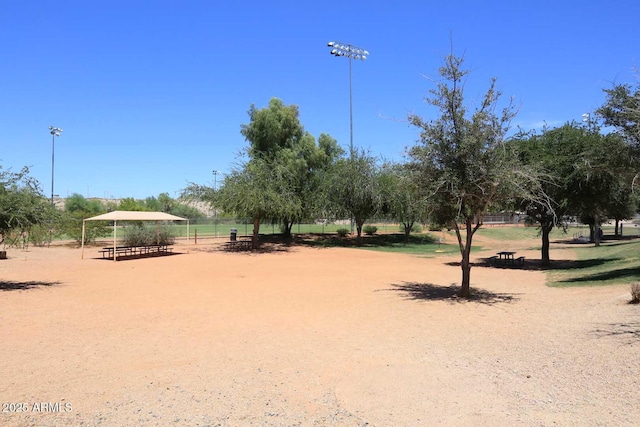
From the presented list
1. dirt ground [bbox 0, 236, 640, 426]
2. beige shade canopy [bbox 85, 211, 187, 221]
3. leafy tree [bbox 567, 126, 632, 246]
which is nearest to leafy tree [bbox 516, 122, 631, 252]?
leafy tree [bbox 567, 126, 632, 246]

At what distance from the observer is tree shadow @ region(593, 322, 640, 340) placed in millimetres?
8203

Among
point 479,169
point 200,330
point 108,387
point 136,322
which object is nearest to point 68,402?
point 108,387

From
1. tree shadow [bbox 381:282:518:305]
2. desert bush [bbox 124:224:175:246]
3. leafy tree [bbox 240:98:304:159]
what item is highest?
leafy tree [bbox 240:98:304:159]

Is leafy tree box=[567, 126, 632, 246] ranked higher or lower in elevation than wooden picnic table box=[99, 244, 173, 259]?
higher

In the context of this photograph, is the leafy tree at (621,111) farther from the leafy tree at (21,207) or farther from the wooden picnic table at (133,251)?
the wooden picnic table at (133,251)

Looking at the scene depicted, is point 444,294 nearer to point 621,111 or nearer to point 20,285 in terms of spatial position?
point 621,111

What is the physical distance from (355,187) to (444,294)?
2310cm

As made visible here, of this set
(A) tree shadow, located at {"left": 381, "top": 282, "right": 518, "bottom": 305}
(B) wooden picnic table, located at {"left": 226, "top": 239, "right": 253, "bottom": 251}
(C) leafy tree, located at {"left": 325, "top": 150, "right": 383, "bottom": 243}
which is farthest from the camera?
(C) leafy tree, located at {"left": 325, "top": 150, "right": 383, "bottom": 243}

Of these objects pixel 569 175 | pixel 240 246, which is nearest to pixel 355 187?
pixel 240 246

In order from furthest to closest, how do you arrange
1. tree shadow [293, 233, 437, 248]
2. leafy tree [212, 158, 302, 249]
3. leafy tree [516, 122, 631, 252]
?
tree shadow [293, 233, 437, 248] < leafy tree [212, 158, 302, 249] < leafy tree [516, 122, 631, 252]

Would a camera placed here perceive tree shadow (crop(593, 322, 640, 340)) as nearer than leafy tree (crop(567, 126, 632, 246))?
Yes

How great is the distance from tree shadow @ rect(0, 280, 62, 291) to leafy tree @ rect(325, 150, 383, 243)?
23.7m

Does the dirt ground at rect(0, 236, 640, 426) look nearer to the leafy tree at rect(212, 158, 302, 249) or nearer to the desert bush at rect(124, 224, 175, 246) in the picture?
the leafy tree at rect(212, 158, 302, 249)

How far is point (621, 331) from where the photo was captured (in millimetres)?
8539
